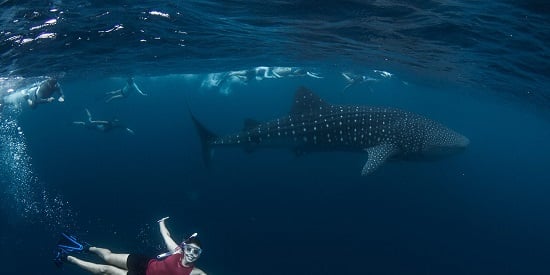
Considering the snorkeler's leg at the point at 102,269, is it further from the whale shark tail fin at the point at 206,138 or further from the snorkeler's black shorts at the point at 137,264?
the whale shark tail fin at the point at 206,138

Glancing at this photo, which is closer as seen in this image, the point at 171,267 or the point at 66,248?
the point at 171,267

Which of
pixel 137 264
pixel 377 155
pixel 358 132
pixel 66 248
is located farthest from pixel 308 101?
pixel 66 248

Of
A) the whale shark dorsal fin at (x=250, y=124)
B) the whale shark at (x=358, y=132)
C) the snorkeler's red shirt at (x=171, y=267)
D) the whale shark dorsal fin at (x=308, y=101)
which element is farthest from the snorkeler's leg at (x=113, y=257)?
the whale shark dorsal fin at (x=308, y=101)

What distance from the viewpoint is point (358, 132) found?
1138cm

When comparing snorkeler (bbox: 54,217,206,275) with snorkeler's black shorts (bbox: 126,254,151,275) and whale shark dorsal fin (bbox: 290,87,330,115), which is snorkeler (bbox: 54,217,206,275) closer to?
snorkeler's black shorts (bbox: 126,254,151,275)

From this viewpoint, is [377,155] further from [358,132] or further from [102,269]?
[102,269]

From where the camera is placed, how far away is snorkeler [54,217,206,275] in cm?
605

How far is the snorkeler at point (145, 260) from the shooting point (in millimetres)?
6051

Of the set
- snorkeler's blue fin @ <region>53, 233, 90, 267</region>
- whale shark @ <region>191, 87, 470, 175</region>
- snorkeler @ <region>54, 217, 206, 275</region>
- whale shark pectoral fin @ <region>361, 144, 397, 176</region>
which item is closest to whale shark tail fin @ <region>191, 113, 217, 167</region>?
whale shark @ <region>191, 87, 470, 175</region>

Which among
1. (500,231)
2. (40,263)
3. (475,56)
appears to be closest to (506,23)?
(475,56)

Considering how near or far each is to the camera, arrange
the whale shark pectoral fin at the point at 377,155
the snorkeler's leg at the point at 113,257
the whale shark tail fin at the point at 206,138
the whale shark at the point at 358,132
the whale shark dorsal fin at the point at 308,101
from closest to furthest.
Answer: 1. the snorkeler's leg at the point at 113,257
2. the whale shark pectoral fin at the point at 377,155
3. the whale shark at the point at 358,132
4. the whale shark dorsal fin at the point at 308,101
5. the whale shark tail fin at the point at 206,138

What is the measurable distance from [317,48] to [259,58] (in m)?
5.31

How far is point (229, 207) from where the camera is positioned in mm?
19125

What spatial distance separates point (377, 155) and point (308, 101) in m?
2.78
